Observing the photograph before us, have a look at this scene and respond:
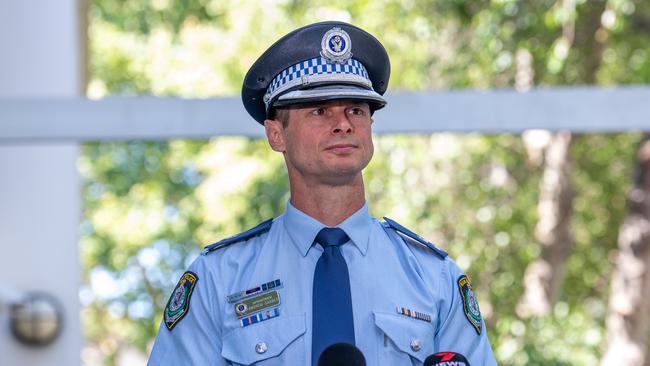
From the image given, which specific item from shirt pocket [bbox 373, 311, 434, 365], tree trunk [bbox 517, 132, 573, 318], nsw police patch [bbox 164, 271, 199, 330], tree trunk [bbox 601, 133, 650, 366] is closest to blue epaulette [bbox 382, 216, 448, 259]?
shirt pocket [bbox 373, 311, 434, 365]

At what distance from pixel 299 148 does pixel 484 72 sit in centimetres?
896

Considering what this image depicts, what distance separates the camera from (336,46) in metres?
2.88

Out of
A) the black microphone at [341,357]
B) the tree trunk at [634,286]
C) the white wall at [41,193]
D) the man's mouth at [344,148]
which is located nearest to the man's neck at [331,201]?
the man's mouth at [344,148]

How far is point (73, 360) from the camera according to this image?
6.73 m

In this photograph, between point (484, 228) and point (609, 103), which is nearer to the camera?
point (609, 103)

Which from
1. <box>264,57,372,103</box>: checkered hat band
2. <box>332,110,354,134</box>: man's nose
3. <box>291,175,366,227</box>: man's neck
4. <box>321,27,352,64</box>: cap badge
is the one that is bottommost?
<box>291,175,366,227</box>: man's neck

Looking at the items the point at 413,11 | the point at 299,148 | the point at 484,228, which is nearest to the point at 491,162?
the point at 484,228

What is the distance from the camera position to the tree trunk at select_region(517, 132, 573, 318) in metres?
11.7

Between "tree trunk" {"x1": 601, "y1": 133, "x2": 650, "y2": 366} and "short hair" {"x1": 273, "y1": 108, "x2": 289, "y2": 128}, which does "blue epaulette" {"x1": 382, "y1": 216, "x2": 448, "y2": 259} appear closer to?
"short hair" {"x1": 273, "y1": 108, "x2": 289, "y2": 128}

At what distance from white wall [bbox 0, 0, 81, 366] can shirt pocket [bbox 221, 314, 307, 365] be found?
405cm

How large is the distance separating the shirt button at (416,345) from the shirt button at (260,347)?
29 centimetres

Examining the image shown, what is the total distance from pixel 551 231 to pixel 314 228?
954 centimetres

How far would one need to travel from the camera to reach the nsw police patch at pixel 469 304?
287 cm

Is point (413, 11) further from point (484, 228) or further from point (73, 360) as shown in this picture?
point (73, 360)
